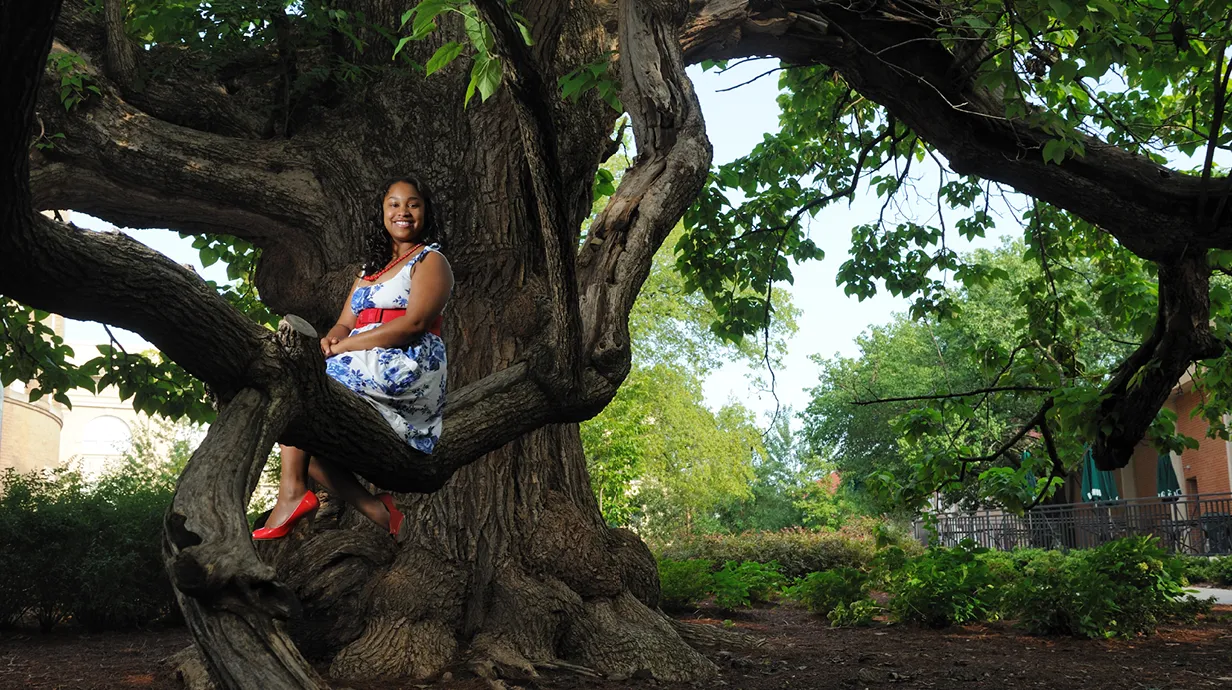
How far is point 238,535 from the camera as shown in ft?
8.96

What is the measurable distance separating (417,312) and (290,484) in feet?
2.87

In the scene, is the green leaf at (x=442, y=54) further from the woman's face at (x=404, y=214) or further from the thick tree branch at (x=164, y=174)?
the thick tree branch at (x=164, y=174)

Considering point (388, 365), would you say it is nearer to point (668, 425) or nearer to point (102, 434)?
point (668, 425)

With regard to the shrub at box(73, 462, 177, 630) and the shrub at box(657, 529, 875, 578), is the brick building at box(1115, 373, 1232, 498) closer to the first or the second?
the shrub at box(657, 529, 875, 578)

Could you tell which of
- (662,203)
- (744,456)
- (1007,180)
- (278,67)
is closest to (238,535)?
(662,203)

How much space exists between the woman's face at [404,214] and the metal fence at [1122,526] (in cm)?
1524

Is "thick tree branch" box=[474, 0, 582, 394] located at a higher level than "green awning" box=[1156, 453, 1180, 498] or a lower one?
lower

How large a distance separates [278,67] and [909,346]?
38801 mm

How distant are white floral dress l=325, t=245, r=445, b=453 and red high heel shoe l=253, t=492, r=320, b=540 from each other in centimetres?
47

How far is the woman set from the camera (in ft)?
13.5

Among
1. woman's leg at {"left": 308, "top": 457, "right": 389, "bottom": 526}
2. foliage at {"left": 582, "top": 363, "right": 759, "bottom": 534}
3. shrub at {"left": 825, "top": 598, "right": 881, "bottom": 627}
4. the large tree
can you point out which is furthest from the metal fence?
woman's leg at {"left": 308, "top": 457, "right": 389, "bottom": 526}

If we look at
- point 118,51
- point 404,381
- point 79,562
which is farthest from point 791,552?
point 404,381

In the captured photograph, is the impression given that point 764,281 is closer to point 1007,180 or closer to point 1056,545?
point 1007,180

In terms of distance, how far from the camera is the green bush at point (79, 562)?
10.2 metres
